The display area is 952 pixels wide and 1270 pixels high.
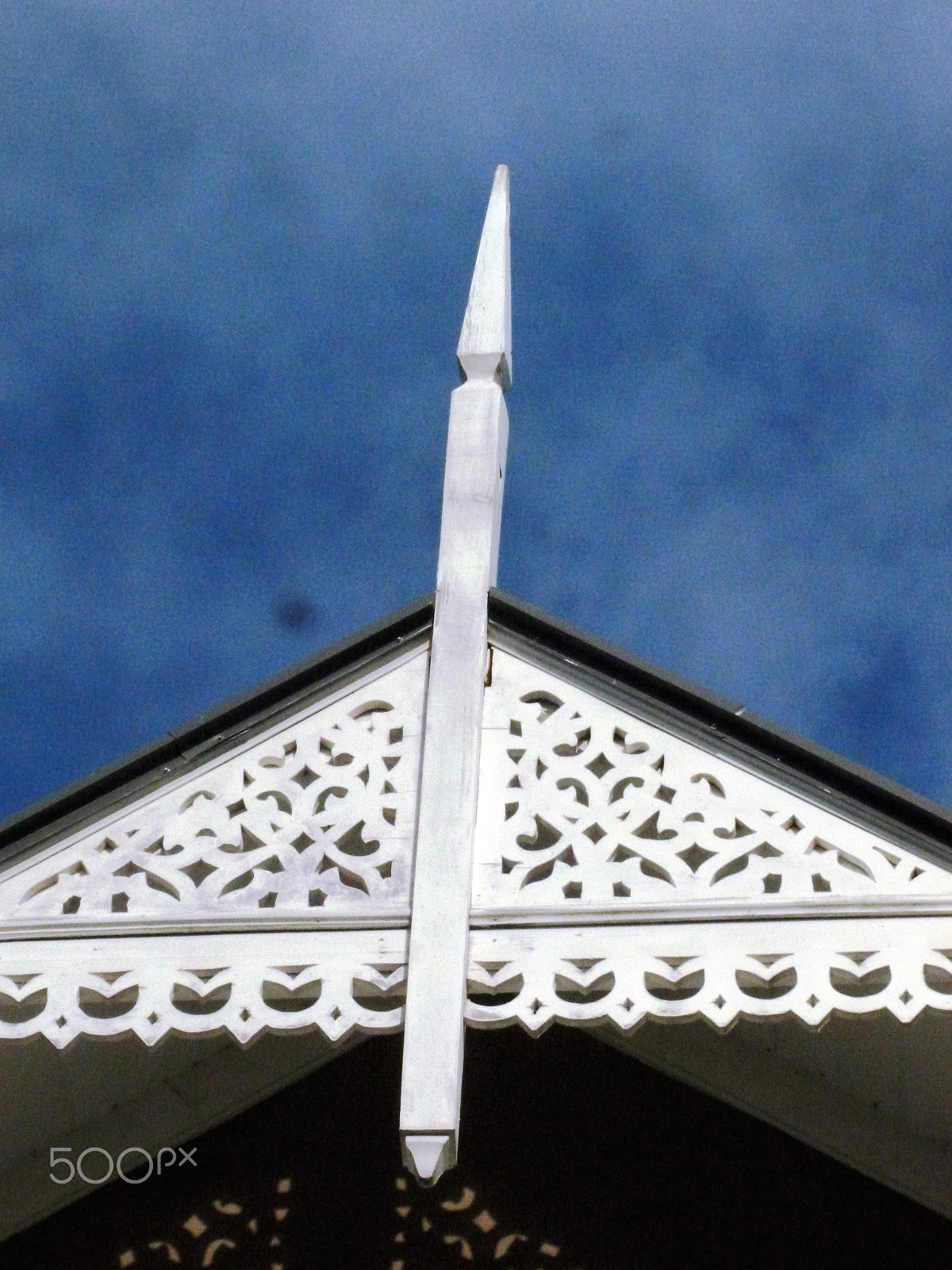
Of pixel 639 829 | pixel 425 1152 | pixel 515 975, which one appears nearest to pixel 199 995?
pixel 425 1152

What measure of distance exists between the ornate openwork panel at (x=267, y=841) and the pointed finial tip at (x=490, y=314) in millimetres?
1289

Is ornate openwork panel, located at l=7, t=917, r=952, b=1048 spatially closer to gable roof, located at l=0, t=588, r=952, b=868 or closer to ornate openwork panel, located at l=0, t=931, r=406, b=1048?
ornate openwork panel, located at l=0, t=931, r=406, b=1048

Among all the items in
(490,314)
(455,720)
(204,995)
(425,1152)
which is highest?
(490,314)

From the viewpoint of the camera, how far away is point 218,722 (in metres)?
5.68

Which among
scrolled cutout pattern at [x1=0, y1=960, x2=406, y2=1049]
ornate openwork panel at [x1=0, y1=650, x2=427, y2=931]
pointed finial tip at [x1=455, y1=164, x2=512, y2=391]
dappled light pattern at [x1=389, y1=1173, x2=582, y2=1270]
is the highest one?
pointed finial tip at [x1=455, y1=164, x2=512, y2=391]

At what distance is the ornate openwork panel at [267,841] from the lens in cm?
529

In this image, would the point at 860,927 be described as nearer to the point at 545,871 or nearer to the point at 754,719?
the point at 754,719

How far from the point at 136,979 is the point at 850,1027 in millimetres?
2409

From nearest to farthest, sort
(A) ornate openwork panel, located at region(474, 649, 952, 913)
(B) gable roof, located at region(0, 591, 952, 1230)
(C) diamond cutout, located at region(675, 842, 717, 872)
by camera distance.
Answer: (B) gable roof, located at region(0, 591, 952, 1230), (A) ornate openwork panel, located at region(474, 649, 952, 913), (C) diamond cutout, located at region(675, 842, 717, 872)

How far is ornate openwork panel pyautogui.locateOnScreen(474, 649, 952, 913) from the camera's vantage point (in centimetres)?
516

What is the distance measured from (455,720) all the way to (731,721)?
0.85 m

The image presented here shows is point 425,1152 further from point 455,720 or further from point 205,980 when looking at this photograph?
point 455,720

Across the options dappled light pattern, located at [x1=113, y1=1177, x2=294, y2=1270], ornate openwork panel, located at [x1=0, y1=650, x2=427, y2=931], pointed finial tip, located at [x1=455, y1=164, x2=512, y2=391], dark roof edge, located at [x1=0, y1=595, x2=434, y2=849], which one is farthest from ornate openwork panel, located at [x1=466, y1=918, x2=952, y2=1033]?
pointed finial tip, located at [x1=455, y1=164, x2=512, y2=391]

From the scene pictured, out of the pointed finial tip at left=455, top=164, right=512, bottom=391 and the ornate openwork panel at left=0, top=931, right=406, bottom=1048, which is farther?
the pointed finial tip at left=455, top=164, right=512, bottom=391
